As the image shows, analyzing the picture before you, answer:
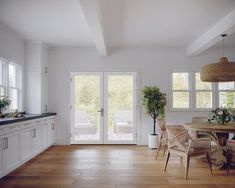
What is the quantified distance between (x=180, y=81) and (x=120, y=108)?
1.85 metres

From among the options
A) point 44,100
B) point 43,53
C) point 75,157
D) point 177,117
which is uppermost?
point 43,53

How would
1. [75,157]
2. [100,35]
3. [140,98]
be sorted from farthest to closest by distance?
1. [140,98]
2. [75,157]
3. [100,35]

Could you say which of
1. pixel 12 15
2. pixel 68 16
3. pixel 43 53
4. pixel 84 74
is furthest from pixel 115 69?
pixel 12 15

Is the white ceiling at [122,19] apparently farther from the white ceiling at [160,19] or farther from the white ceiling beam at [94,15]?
the white ceiling beam at [94,15]

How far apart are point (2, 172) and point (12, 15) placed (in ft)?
8.59

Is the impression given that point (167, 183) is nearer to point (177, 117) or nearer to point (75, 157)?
point (75, 157)

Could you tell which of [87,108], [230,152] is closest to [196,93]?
[230,152]

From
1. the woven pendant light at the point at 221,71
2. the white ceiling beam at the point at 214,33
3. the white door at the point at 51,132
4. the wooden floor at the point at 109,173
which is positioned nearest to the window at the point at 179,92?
the white ceiling beam at the point at 214,33

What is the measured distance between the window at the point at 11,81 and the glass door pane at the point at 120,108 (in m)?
2.27

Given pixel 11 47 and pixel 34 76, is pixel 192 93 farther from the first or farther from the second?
pixel 11 47

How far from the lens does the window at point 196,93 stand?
6.13 meters

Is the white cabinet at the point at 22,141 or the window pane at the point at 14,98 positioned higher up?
the window pane at the point at 14,98

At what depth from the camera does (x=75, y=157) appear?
15.7 ft

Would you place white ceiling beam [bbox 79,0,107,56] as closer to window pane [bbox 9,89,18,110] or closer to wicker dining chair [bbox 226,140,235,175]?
window pane [bbox 9,89,18,110]
